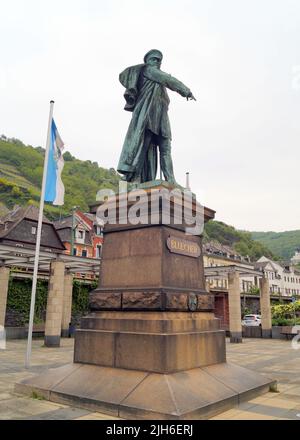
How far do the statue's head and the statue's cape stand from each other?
0.63ft

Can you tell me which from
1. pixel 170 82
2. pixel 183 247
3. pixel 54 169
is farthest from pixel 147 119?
pixel 54 169

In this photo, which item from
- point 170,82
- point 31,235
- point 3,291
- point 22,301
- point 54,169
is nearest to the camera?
point 170,82

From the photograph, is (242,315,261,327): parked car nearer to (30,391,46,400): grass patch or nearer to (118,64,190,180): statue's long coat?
(118,64,190,180): statue's long coat

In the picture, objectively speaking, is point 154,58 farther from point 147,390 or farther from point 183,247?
point 147,390

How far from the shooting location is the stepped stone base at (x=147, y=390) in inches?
191

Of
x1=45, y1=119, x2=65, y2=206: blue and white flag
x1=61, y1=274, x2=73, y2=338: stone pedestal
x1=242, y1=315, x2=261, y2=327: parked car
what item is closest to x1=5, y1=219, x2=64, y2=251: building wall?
x1=61, y1=274, x2=73, y2=338: stone pedestal

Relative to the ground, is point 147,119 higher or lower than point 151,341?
higher

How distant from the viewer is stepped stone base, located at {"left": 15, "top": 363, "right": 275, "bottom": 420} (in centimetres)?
486

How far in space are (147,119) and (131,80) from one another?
1.01 m

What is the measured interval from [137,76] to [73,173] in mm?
111865

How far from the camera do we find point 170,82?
8.00m

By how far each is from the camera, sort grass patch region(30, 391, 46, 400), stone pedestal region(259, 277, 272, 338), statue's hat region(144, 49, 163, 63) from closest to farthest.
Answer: grass patch region(30, 391, 46, 400)
statue's hat region(144, 49, 163, 63)
stone pedestal region(259, 277, 272, 338)

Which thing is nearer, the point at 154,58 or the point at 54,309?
the point at 154,58
